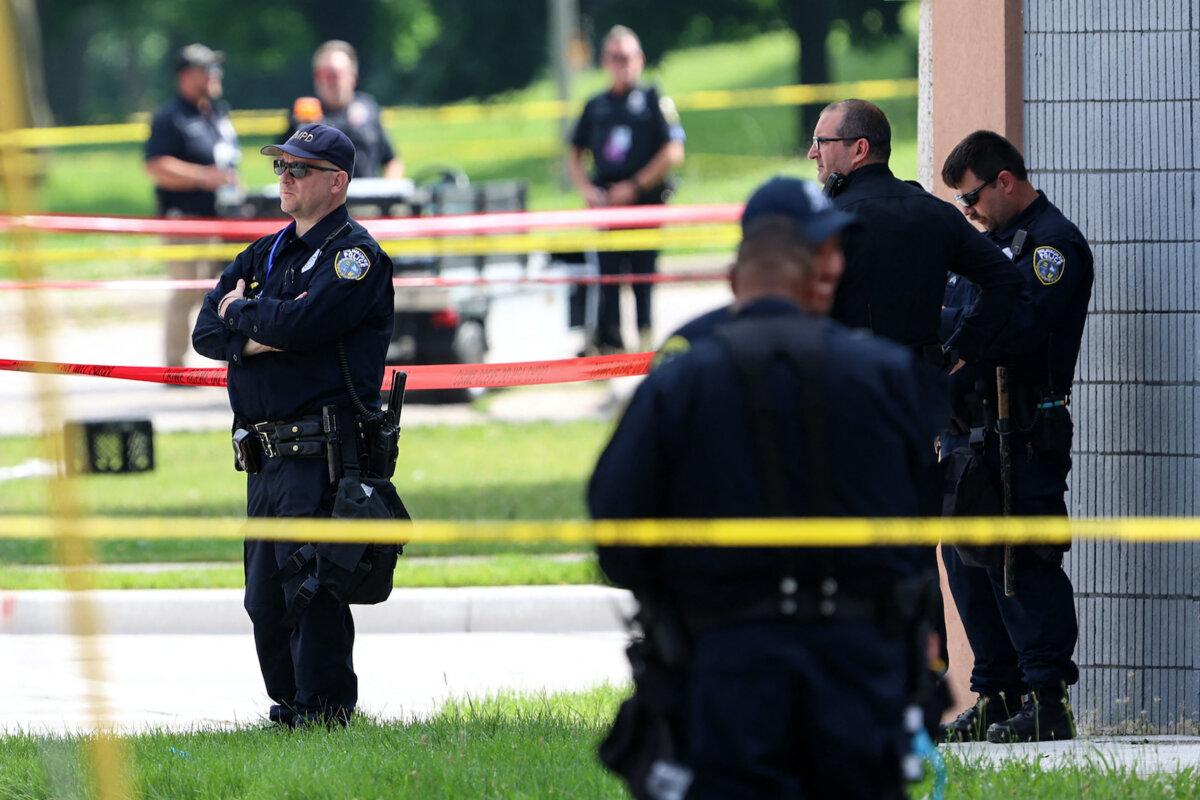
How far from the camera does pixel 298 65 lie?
173 feet

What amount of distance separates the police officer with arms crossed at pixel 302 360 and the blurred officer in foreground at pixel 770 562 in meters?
2.51

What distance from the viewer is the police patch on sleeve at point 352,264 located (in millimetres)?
6008

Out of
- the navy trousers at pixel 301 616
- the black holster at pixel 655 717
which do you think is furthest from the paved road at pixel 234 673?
the black holster at pixel 655 717

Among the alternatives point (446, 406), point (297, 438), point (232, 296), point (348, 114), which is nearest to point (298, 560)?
point (297, 438)

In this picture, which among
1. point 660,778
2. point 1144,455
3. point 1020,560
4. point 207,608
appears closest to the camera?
point 660,778

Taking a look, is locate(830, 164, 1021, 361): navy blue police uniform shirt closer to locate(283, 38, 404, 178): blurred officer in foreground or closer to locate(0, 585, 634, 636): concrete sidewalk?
locate(0, 585, 634, 636): concrete sidewalk

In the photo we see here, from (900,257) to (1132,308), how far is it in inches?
50.4

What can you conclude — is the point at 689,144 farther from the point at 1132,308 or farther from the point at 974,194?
the point at 974,194

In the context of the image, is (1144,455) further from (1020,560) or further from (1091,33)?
(1091,33)

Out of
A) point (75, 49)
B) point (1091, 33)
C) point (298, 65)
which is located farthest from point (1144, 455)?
point (75, 49)

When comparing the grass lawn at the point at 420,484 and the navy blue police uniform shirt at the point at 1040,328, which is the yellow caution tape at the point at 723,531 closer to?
the navy blue police uniform shirt at the point at 1040,328

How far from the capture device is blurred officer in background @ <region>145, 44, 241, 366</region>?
532 inches

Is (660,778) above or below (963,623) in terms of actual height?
above

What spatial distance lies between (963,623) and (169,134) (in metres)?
8.69
